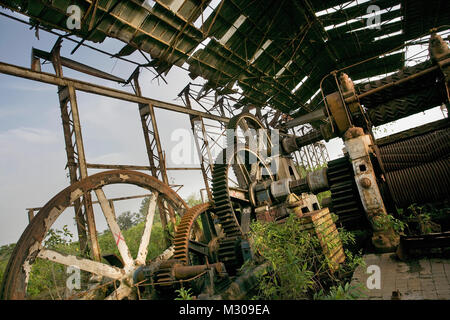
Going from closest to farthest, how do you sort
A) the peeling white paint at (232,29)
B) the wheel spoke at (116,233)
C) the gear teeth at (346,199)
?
the gear teeth at (346,199), the wheel spoke at (116,233), the peeling white paint at (232,29)

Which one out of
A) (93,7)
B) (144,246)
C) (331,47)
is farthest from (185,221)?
(331,47)

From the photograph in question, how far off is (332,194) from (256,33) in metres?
7.85

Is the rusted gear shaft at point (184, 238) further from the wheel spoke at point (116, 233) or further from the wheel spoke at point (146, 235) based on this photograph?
the wheel spoke at point (116, 233)

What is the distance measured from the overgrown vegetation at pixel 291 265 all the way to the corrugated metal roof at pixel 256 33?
7245 millimetres

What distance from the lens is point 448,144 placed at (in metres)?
4.25

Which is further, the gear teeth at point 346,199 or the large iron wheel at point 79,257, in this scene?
the gear teeth at point 346,199

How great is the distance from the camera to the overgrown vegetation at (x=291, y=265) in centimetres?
271

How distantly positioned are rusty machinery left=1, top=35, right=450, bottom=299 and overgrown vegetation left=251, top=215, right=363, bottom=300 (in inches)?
9.1

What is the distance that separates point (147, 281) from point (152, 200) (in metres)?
2.28

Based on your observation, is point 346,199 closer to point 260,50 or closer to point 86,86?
point 86,86

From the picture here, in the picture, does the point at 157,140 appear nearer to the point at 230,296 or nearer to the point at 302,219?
the point at 302,219

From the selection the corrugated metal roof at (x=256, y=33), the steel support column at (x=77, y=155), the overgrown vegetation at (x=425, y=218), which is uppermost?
the corrugated metal roof at (x=256, y=33)

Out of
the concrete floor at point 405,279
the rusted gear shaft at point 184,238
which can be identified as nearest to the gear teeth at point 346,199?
the concrete floor at point 405,279
